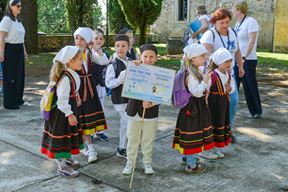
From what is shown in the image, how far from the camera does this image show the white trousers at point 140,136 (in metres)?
4.54

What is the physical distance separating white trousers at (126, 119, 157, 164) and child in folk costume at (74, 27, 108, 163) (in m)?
0.59

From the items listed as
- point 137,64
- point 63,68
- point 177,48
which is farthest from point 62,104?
point 177,48

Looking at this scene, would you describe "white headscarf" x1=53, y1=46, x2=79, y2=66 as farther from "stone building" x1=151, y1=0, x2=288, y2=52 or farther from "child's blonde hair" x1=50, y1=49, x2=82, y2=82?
"stone building" x1=151, y1=0, x2=288, y2=52

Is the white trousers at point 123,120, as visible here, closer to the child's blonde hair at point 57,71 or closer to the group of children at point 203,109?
the group of children at point 203,109

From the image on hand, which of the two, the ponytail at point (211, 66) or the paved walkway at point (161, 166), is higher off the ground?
the ponytail at point (211, 66)

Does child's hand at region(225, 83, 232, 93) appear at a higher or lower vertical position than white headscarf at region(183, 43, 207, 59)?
lower

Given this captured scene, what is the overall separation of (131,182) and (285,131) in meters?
3.12

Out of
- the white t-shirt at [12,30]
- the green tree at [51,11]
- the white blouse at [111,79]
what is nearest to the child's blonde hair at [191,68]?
the white blouse at [111,79]

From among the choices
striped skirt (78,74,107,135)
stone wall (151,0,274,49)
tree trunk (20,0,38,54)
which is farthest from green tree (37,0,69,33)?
striped skirt (78,74,107,135)

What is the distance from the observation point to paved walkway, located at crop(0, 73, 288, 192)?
4.32 meters

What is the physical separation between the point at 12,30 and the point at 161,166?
13.1ft

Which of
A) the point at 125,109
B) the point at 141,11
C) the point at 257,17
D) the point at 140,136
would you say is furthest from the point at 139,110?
the point at 257,17

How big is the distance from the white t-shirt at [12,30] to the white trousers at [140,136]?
3717mm

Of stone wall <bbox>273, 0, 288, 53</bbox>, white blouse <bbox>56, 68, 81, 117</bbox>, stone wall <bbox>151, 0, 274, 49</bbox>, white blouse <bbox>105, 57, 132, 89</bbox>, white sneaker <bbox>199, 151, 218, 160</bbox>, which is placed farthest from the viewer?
stone wall <bbox>151, 0, 274, 49</bbox>
